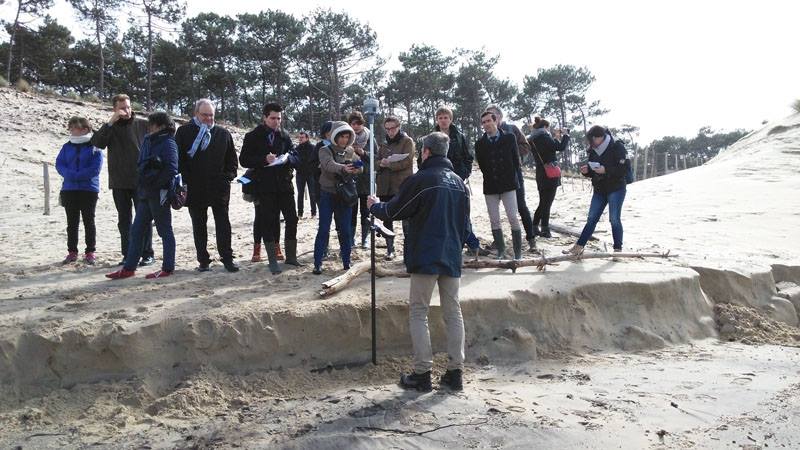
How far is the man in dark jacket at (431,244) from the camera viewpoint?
14.2 feet

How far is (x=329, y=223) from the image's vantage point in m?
6.21

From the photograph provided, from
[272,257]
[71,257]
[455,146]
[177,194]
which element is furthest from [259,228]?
[455,146]

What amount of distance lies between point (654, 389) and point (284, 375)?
2961 millimetres

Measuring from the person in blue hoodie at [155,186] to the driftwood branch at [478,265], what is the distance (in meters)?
1.82

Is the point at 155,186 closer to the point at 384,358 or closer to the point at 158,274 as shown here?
the point at 158,274

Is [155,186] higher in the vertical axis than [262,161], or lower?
lower

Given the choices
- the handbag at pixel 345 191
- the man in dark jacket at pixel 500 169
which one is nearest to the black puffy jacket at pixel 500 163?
the man in dark jacket at pixel 500 169

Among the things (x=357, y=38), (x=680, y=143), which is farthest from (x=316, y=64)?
(x=680, y=143)

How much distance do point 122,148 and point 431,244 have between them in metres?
3.90

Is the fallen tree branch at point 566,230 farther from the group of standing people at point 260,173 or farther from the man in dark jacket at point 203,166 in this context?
the man in dark jacket at point 203,166

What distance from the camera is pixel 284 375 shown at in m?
4.79

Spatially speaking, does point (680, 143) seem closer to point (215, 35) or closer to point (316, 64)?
point (316, 64)

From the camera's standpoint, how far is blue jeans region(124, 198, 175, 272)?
5.83 meters

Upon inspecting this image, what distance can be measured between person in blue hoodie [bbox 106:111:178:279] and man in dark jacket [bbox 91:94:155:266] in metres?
0.29
